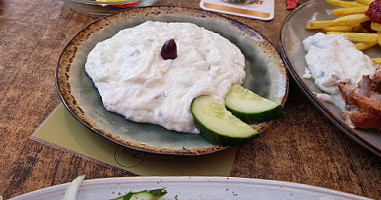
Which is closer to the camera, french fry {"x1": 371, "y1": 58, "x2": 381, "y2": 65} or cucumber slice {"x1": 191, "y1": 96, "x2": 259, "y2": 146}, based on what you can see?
cucumber slice {"x1": 191, "y1": 96, "x2": 259, "y2": 146}

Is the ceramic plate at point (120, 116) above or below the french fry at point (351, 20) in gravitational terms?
below

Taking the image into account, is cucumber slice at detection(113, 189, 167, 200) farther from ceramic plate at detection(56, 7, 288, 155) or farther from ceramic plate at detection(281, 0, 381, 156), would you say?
ceramic plate at detection(281, 0, 381, 156)

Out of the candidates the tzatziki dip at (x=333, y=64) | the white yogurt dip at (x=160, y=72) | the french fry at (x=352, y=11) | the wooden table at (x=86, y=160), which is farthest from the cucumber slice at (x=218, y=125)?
the french fry at (x=352, y=11)

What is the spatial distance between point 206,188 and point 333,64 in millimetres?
1027

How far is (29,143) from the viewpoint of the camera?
1.17 m

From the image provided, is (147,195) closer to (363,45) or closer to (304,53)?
(304,53)

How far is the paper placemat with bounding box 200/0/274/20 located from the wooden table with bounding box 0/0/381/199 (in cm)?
90

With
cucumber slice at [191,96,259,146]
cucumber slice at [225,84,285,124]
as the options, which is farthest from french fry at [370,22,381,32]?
cucumber slice at [191,96,259,146]

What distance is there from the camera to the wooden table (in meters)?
1.09

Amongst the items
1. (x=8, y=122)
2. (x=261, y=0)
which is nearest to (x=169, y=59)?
(x=8, y=122)

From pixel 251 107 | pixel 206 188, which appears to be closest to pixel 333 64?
pixel 251 107

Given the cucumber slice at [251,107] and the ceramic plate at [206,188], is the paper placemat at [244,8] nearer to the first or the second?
the cucumber slice at [251,107]

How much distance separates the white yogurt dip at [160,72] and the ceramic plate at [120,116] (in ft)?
0.14

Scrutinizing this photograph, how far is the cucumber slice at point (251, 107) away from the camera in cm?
119
